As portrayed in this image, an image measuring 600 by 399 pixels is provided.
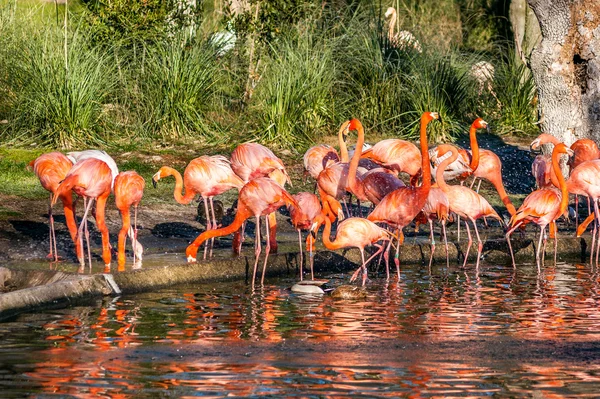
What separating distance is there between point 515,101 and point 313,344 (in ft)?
34.8

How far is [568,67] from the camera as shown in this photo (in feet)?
39.8

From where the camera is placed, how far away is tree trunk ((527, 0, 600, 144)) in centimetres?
1200

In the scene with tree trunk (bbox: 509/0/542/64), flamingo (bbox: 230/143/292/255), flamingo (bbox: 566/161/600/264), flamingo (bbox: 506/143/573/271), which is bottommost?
flamingo (bbox: 506/143/573/271)

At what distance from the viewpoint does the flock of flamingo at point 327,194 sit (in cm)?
805

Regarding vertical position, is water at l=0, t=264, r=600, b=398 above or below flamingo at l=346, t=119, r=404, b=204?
below

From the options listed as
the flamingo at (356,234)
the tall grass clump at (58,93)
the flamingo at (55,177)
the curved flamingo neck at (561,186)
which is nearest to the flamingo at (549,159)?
the curved flamingo neck at (561,186)

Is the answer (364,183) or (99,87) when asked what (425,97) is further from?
(364,183)

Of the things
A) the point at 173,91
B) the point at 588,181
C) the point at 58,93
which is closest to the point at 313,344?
the point at 588,181

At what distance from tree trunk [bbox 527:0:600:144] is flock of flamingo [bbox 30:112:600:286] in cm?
205

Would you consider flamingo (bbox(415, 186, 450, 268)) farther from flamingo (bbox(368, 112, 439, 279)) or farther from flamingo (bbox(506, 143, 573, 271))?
flamingo (bbox(506, 143, 573, 271))

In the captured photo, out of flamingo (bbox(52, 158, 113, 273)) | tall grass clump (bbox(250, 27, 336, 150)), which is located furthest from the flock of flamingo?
tall grass clump (bbox(250, 27, 336, 150))

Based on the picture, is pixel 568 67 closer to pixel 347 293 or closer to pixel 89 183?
pixel 347 293

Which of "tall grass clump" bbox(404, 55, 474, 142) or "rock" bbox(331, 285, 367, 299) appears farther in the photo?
"tall grass clump" bbox(404, 55, 474, 142)

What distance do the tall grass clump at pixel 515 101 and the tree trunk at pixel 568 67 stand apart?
3.18 m
